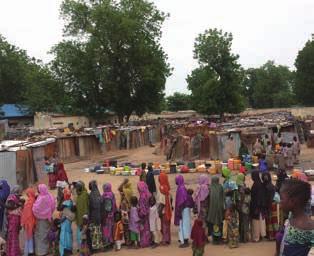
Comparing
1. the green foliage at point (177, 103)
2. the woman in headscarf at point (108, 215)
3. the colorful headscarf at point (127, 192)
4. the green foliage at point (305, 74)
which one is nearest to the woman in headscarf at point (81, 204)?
the woman in headscarf at point (108, 215)

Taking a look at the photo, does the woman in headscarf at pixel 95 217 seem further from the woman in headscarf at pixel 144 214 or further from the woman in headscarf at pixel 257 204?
the woman in headscarf at pixel 257 204

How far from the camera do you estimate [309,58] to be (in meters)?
59.7

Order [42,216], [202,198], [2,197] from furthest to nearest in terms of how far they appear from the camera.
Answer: [2,197], [202,198], [42,216]

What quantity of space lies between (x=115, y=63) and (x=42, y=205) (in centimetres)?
3659

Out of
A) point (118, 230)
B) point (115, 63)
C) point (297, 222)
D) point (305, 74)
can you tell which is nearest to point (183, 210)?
point (118, 230)

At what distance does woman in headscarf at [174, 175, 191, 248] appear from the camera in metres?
9.75

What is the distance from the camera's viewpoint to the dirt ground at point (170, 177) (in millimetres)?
9312

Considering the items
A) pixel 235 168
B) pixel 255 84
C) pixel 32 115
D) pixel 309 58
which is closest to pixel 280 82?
pixel 255 84

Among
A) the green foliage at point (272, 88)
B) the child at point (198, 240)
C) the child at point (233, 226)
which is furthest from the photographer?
the green foliage at point (272, 88)

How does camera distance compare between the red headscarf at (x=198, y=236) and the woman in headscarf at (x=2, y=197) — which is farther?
the woman in headscarf at (x=2, y=197)

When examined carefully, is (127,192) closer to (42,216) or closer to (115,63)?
(42,216)

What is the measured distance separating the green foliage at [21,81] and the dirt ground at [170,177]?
71.5 feet

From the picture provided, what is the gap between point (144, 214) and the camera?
9805mm

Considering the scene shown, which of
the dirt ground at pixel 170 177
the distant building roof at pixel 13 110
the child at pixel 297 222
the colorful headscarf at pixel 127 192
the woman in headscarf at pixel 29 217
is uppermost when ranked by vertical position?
the distant building roof at pixel 13 110
